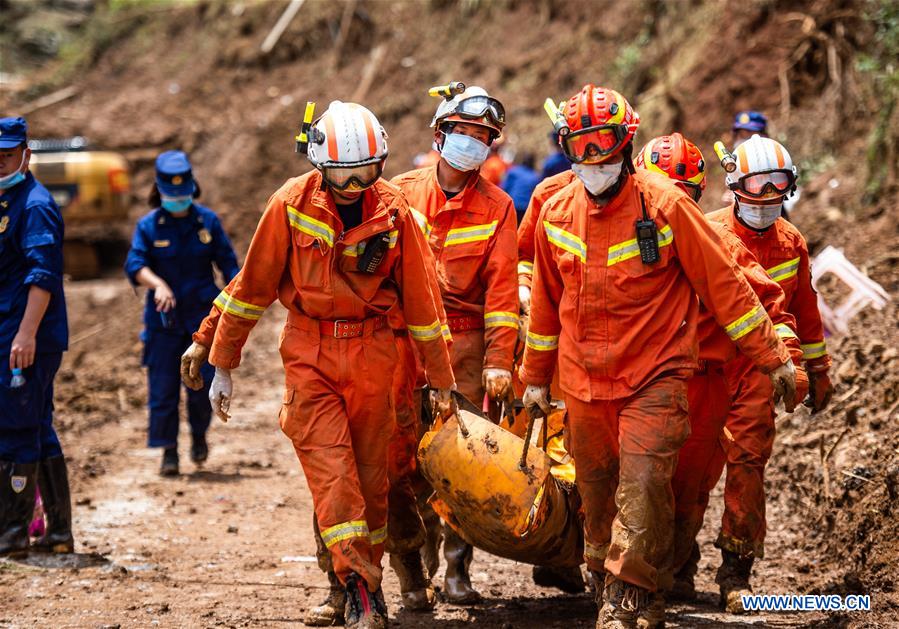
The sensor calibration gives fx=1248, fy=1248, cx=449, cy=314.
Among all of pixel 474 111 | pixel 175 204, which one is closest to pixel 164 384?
pixel 175 204

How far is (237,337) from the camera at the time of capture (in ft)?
18.4

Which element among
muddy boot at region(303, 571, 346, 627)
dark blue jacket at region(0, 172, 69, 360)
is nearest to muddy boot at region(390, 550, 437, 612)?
muddy boot at region(303, 571, 346, 627)

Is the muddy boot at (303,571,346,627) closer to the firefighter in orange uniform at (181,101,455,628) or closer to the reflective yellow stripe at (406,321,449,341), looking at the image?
the firefighter in orange uniform at (181,101,455,628)

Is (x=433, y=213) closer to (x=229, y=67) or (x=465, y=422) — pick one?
(x=465, y=422)

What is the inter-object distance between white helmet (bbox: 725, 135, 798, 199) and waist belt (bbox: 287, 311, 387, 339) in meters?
2.09

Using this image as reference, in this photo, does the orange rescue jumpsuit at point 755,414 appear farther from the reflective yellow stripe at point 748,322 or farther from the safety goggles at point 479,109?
the safety goggles at point 479,109

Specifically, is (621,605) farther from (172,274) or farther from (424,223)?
(172,274)

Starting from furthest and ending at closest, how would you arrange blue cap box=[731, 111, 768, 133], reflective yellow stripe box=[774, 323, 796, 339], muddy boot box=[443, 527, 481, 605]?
blue cap box=[731, 111, 768, 133] < muddy boot box=[443, 527, 481, 605] < reflective yellow stripe box=[774, 323, 796, 339]

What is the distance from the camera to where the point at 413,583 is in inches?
248

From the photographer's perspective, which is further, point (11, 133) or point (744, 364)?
point (11, 133)

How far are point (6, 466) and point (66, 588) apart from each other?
92cm

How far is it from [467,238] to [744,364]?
156cm

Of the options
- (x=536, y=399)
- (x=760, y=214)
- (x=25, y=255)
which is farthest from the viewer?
(x=25, y=255)

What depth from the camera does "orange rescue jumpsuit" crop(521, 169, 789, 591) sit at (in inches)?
206
